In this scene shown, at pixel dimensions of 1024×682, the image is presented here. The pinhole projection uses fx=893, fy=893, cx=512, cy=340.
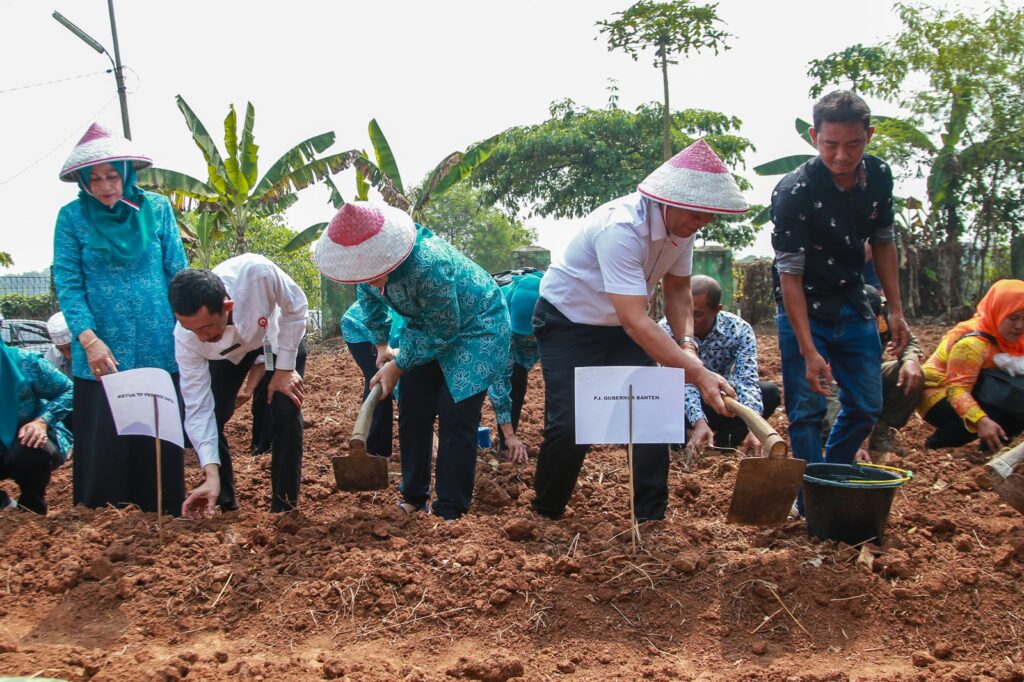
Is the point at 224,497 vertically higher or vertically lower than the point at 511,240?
lower

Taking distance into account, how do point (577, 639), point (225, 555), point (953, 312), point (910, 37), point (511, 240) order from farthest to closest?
point (511, 240) < point (910, 37) < point (953, 312) < point (225, 555) < point (577, 639)

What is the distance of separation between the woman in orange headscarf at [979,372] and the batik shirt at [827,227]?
160 centimetres

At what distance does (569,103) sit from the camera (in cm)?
1922

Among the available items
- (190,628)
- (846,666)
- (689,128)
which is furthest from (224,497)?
(689,128)

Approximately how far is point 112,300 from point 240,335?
573 mm

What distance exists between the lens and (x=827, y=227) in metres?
3.42

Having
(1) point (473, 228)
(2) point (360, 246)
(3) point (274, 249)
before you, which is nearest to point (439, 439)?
(2) point (360, 246)

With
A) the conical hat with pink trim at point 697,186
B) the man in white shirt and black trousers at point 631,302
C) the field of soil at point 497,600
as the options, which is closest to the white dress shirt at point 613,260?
the man in white shirt and black trousers at point 631,302

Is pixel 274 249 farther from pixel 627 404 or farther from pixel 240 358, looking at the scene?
pixel 627 404

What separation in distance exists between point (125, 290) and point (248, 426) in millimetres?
3306

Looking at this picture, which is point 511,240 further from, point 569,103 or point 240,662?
point 240,662

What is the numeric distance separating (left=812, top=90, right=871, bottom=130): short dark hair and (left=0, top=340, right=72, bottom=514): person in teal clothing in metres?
3.65

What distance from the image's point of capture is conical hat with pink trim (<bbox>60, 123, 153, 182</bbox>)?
350 cm

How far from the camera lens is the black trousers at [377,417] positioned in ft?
15.8
